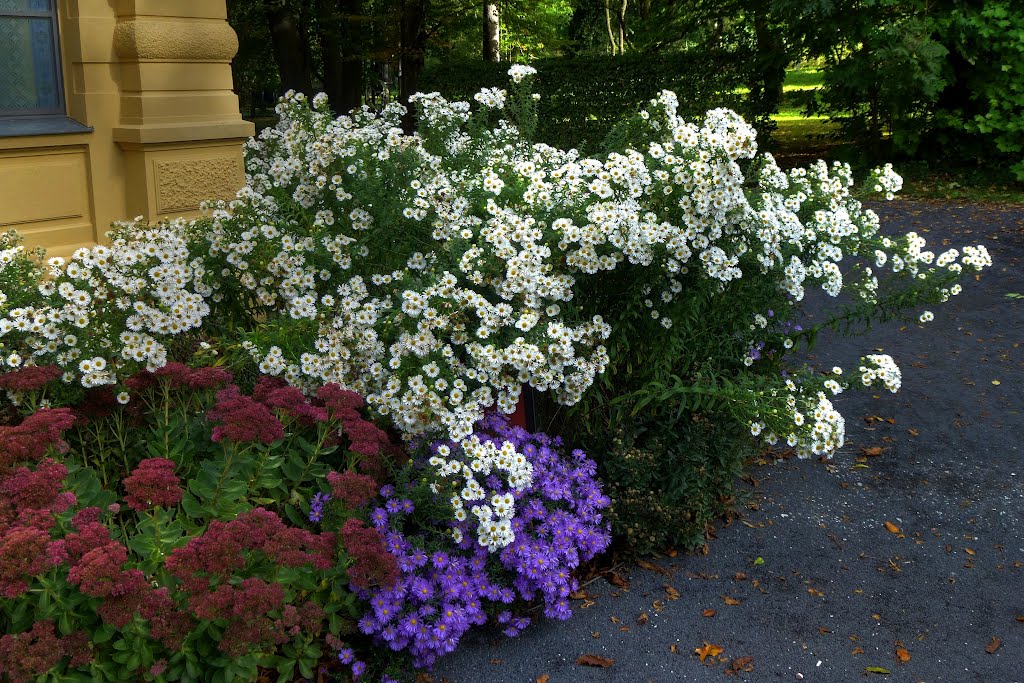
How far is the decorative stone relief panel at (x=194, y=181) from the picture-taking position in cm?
753

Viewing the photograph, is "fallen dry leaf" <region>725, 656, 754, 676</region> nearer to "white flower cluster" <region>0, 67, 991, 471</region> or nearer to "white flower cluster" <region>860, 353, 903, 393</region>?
"white flower cluster" <region>0, 67, 991, 471</region>

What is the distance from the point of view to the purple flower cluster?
10.9ft

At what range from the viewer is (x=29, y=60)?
278 inches

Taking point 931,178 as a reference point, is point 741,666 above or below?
below

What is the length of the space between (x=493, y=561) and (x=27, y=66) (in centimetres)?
544

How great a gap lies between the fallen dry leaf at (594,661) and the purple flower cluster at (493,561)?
17 cm

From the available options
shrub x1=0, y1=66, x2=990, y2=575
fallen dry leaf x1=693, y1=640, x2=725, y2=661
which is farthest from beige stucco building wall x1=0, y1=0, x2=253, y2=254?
fallen dry leaf x1=693, y1=640, x2=725, y2=661

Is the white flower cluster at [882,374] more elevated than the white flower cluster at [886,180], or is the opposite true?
the white flower cluster at [886,180]

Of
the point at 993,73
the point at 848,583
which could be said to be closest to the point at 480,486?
the point at 848,583

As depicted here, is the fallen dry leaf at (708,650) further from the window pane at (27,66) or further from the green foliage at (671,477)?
the window pane at (27,66)

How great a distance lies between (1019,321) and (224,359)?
18.8ft

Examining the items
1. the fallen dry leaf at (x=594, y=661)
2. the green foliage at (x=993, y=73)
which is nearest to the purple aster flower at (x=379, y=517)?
the fallen dry leaf at (x=594, y=661)

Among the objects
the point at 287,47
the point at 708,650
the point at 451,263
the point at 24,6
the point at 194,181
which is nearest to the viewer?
the point at 708,650

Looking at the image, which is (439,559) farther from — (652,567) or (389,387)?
(652,567)
